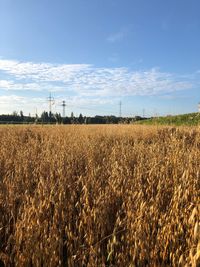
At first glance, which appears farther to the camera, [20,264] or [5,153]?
[5,153]

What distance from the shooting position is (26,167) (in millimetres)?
3793

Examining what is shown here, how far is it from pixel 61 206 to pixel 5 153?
261cm

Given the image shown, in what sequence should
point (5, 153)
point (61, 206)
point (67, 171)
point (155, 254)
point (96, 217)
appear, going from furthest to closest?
point (5, 153) → point (67, 171) → point (61, 206) → point (96, 217) → point (155, 254)

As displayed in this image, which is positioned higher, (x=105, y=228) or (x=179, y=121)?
(x=179, y=121)

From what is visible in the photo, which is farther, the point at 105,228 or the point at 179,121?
the point at 179,121

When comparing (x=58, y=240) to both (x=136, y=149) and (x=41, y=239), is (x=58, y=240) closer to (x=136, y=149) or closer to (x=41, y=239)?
(x=41, y=239)

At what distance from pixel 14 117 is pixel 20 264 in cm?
5775

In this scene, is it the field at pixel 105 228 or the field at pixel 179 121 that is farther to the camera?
the field at pixel 179 121

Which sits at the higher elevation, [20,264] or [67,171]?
[67,171]

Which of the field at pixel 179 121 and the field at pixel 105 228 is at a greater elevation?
the field at pixel 179 121

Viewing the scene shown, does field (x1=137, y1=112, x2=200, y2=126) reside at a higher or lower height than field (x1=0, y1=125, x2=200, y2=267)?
higher

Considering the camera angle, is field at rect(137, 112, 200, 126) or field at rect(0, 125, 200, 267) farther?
field at rect(137, 112, 200, 126)

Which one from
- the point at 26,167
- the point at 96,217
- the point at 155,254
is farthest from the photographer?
the point at 26,167

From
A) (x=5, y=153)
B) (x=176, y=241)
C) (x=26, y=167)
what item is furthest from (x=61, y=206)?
(x=5, y=153)
